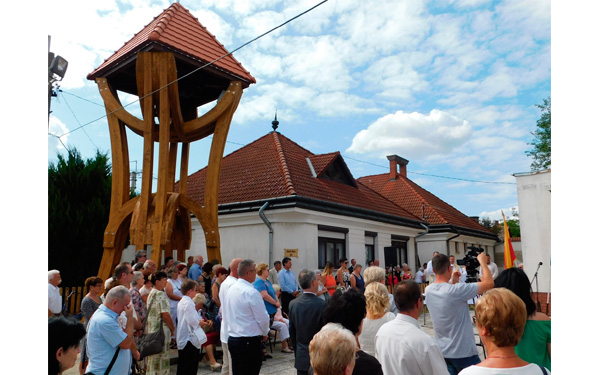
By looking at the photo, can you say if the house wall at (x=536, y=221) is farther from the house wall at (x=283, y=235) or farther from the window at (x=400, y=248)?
the window at (x=400, y=248)

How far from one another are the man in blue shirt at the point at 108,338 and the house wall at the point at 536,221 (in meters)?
11.2

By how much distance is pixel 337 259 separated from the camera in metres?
16.8

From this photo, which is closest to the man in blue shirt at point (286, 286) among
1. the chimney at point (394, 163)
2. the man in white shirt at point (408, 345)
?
the man in white shirt at point (408, 345)

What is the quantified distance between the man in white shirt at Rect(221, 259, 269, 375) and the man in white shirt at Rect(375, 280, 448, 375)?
222 cm

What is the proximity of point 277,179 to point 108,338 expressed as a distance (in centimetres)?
1269

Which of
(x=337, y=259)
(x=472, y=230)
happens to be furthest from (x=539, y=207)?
(x=472, y=230)

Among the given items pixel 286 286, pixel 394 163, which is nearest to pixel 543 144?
pixel 394 163

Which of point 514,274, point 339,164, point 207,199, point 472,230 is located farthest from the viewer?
point 472,230

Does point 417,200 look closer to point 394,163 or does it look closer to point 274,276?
point 394,163

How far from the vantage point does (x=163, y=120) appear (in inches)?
421

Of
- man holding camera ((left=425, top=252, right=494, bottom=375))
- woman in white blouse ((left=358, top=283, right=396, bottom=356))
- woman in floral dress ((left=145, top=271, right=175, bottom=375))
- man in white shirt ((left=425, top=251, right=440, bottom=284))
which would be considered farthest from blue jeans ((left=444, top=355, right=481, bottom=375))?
man in white shirt ((left=425, top=251, right=440, bottom=284))

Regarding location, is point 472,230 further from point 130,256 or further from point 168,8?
point 168,8

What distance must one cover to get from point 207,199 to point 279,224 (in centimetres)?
437

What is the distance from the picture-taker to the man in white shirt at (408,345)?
2.97 metres
